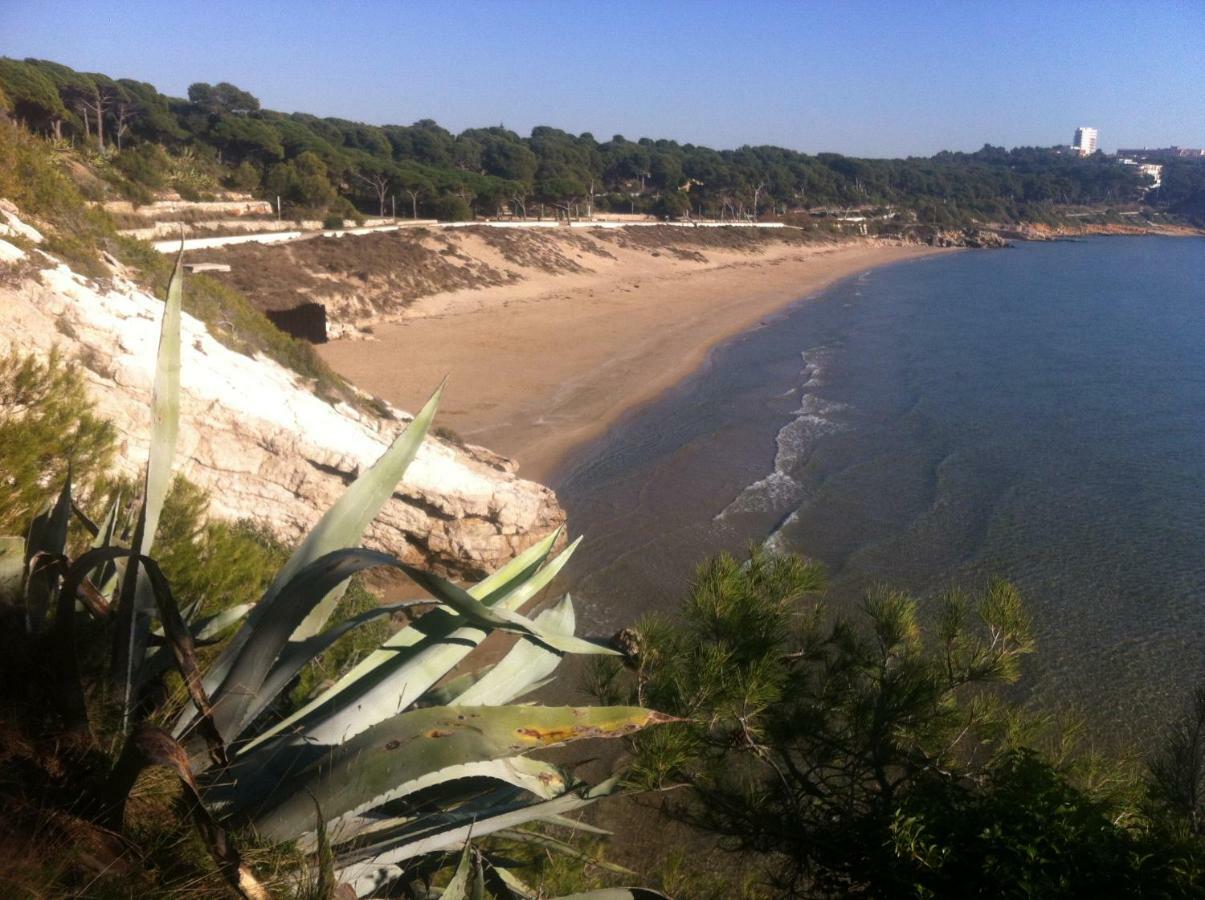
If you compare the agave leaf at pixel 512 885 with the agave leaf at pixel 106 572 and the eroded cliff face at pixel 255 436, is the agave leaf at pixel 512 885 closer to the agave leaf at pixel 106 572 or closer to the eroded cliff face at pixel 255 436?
the agave leaf at pixel 106 572

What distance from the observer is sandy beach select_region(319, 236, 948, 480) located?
2069 centimetres

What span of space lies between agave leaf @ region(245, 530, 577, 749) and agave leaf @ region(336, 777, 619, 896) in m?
0.38

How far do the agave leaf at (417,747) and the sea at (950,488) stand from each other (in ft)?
27.2

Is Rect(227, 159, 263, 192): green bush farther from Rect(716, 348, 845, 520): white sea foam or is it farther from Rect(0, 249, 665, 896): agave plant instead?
Rect(0, 249, 665, 896): agave plant

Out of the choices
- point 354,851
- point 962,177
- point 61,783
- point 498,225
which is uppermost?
point 962,177

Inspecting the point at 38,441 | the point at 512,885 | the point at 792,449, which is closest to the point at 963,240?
the point at 792,449

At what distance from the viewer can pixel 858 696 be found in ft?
15.2

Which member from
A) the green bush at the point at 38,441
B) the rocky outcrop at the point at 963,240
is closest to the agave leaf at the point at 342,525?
the green bush at the point at 38,441

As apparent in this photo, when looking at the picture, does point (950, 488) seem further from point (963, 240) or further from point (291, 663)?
point (963, 240)

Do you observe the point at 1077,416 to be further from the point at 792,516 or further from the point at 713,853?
the point at 713,853

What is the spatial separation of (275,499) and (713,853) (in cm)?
644

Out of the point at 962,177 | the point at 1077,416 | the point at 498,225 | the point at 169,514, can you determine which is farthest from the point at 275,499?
the point at 962,177

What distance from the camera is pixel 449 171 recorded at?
214ft

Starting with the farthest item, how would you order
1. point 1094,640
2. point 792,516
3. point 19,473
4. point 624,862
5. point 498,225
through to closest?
point 498,225 < point 792,516 < point 1094,640 < point 624,862 < point 19,473
